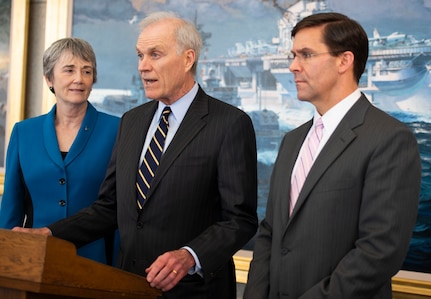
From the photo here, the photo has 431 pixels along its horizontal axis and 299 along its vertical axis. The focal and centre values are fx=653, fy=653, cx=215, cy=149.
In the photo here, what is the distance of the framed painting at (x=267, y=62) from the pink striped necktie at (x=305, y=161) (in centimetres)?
145

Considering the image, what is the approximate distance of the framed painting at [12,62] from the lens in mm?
4883

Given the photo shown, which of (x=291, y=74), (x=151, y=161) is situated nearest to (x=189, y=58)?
(x=151, y=161)

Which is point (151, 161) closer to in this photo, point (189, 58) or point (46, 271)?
point (189, 58)

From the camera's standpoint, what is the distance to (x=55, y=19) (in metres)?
4.82

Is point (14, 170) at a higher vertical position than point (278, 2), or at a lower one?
lower

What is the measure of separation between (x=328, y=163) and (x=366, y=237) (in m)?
0.29

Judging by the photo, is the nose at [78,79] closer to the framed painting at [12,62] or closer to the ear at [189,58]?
the ear at [189,58]

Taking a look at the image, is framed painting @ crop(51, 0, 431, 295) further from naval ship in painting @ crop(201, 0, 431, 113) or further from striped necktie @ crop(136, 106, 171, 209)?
striped necktie @ crop(136, 106, 171, 209)

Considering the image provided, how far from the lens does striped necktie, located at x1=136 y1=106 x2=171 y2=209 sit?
8.59ft

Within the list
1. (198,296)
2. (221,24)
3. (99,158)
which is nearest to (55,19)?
(221,24)

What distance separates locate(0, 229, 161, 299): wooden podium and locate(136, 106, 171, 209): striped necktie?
0.66m

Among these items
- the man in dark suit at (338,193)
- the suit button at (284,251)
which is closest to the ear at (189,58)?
the man in dark suit at (338,193)

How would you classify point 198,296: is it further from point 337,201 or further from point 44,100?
point 44,100

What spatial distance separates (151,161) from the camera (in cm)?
265
